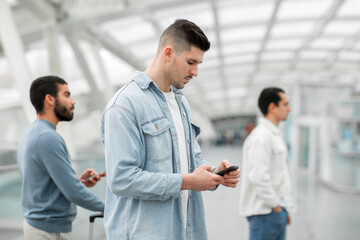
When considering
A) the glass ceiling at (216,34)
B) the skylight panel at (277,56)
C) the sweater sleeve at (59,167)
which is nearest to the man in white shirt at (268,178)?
the sweater sleeve at (59,167)

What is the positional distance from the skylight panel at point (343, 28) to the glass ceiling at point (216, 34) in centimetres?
4

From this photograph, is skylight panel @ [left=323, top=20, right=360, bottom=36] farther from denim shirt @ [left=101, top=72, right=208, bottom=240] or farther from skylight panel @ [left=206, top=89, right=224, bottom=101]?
skylight panel @ [left=206, top=89, right=224, bottom=101]

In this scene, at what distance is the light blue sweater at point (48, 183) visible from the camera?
6.22ft

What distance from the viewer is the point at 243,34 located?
14039 mm

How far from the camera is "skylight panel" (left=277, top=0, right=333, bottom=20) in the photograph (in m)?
11.0

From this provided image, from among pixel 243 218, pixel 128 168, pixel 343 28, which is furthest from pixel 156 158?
pixel 343 28

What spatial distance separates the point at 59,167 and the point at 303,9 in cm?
1174

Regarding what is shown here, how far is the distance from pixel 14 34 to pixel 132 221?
4.24m

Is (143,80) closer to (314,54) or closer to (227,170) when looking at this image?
(227,170)

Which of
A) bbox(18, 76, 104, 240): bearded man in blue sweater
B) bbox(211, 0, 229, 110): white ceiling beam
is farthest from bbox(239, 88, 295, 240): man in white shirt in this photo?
bbox(211, 0, 229, 110): white ceiling beam

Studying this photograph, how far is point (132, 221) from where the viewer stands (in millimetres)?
1414

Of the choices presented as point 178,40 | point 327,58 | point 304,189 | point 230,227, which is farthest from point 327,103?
point 178,40

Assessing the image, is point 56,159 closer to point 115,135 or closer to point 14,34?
point 115,135

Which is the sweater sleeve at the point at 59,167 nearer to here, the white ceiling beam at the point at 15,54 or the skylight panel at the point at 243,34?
the white ceiling beam at the point at 15,54
